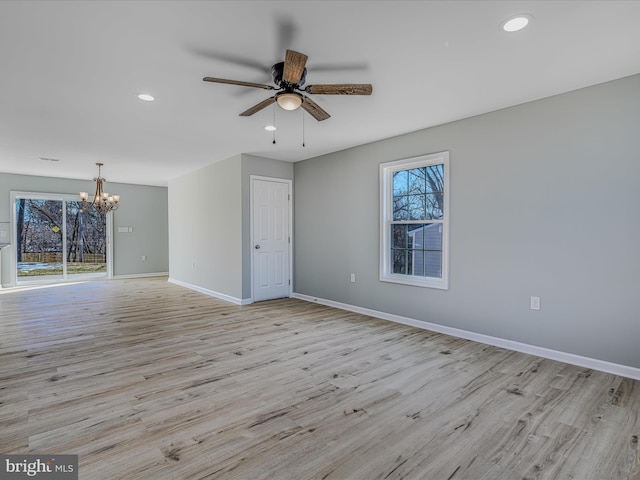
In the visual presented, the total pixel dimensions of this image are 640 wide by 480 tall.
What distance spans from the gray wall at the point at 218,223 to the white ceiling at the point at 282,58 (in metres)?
1.61

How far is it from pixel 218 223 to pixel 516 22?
5.27 meters

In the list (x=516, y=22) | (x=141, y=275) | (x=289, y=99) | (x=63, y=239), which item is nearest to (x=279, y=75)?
(x=289, y=99)

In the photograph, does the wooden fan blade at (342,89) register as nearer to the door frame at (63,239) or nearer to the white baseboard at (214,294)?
the white baseboard at (214,294)

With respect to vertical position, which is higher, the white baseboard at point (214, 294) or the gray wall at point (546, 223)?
the gray wall at point (546, 223)

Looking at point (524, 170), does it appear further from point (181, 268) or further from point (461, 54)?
point (181, 268)

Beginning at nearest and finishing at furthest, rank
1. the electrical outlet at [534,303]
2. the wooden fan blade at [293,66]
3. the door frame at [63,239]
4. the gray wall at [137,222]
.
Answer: the wooden fan blade at [293,66] < the electrical outlet at [534,303] < the door frame at [63,239] < the gray wall at [137,222]

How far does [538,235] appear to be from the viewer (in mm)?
3330

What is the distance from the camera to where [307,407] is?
237 centimetres

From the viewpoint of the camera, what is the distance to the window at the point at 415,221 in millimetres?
4176

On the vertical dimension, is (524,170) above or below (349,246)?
above

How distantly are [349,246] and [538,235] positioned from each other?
2601 mm

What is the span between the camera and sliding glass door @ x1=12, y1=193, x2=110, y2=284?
24.6ft

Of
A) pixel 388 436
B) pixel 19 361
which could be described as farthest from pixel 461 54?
pixel 19 361

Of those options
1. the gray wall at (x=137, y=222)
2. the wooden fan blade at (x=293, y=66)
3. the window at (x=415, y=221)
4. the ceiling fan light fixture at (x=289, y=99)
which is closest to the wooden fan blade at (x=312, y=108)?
the ceiling fan light fixture at (x=289, y=99)
